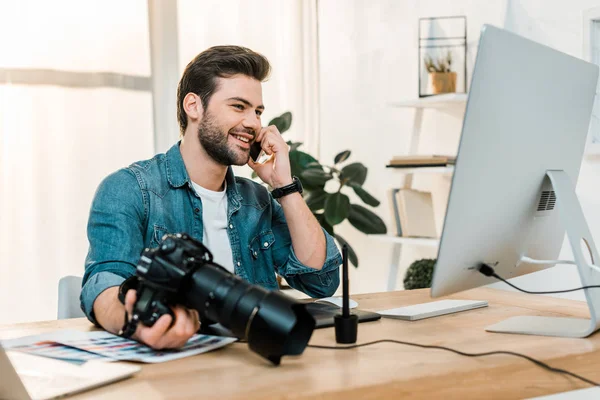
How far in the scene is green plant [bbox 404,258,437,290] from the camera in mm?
2924

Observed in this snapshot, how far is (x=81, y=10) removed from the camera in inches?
115

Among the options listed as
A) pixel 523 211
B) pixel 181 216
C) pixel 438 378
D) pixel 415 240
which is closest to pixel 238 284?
pixel 438 378

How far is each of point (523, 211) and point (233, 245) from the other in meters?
0.78

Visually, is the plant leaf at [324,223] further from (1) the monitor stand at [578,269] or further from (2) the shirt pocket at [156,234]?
(1) the monitor stand at [578,269]

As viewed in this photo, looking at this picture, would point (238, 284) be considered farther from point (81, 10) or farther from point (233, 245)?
point (81, 10)

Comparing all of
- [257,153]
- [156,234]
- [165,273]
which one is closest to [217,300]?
[165,273]

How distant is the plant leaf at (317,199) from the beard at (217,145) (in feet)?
4.16

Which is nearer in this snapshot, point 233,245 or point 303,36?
point 233,245

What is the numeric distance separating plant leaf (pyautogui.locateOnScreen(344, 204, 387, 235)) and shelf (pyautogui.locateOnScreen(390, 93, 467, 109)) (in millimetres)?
509

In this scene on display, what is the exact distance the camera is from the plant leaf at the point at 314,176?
119 inches

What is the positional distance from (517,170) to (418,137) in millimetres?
2157

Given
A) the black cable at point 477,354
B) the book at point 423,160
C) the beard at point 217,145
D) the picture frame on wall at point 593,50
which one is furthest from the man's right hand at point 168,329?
the book at point 423,160

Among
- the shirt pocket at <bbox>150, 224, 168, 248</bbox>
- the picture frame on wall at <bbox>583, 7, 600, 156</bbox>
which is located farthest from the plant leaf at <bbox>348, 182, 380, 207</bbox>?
the shirt pocket at <bbox>150, 224, 168, 248</bbox>

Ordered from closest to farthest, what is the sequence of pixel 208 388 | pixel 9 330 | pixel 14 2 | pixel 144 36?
1. pixel 208 388
2. pixel 9 330
3. pixel 14 2
4. pixel 144 36
